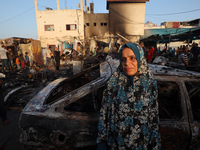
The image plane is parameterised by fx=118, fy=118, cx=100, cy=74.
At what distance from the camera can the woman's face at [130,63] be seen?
45.3 inches

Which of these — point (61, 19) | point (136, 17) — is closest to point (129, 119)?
point (61, 19)

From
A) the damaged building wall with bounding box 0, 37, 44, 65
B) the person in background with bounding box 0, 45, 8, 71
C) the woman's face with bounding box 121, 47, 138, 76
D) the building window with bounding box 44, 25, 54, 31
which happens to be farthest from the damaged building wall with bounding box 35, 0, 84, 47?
the woman's face with bounding box 121, 47, 138, 76

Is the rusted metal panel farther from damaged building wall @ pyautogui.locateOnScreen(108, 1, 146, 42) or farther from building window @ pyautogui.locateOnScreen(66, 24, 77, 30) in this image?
damaged building wall @ pyautogui.locateOnScreen(108, 1, 146, 42)

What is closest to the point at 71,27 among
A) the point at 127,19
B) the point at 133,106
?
the point at 127,19

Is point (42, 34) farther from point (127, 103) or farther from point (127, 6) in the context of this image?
point (127, 103)

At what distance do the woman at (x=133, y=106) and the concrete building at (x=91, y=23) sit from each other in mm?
19008

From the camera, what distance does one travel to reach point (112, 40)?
20.3 meters

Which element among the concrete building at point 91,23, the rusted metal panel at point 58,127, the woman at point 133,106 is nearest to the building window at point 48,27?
the concrete building at point 91,23

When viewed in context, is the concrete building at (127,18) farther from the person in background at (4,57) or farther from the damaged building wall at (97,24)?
the person in background at (4,57)

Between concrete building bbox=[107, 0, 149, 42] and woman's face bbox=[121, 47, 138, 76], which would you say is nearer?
woman's face bbox=[121, 47, 138, 76]

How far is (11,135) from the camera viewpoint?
2.72 meters

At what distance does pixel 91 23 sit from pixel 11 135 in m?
20.7

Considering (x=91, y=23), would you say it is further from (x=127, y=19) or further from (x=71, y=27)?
(x=127, y=19)

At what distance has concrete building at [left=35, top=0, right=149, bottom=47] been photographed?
18567 mm
